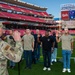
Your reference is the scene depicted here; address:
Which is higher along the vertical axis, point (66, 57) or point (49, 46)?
point (49, 46)

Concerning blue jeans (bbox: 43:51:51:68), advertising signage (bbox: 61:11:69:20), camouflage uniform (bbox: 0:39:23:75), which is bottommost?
blue jeans (bbox: 43:51:51:68)

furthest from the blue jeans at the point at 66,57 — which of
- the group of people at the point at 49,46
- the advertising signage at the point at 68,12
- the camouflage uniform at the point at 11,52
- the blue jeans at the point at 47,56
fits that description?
Answer: the advertising signage at the point at 68,12

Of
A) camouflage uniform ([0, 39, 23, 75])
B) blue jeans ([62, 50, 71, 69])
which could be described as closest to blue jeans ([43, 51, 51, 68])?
blue jeans ([62, 50, 71, 69])

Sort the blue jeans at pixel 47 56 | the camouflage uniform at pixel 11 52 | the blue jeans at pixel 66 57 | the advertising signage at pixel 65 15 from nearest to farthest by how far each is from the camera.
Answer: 1. the camouflage uniform at pixel 11 52
2. the blue jeans at pixel 66 57
3. the blue jeans at pixel 47 56
4. the advertising signage at pixel 65 15

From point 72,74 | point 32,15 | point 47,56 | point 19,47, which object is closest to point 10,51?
point 19,47

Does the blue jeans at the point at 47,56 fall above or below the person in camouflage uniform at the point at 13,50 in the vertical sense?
below

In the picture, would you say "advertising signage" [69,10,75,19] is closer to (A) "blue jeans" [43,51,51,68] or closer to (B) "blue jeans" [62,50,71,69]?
(A) "blue jeans" [43,51,51,68]

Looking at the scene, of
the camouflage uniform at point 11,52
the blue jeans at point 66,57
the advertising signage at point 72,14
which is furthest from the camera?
the advertising signage at point 72,14

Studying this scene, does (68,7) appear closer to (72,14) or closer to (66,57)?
(72,14)

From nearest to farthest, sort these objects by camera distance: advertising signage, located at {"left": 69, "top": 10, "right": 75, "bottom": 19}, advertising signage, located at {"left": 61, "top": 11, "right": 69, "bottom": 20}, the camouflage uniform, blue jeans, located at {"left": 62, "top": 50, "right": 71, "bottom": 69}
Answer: the camouflage uniform → blue jeans, located at {"left": 62, "top": 50, "right": 71, "bottom": 69} → advertising signage, located at {"left": 69, "top": 10, "right": 75, "bottom": 19} → advertising signage, located at {"left": 61, "top": 11, "right": 69, "bottom": 20}

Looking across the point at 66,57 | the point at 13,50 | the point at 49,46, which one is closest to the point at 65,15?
the point at 49,46

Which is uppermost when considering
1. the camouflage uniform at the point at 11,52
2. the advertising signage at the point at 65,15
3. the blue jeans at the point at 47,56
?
the advertising signage at the point at 65,15

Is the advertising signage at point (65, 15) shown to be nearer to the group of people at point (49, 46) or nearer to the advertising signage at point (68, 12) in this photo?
the advertising signage at point (68, 12)

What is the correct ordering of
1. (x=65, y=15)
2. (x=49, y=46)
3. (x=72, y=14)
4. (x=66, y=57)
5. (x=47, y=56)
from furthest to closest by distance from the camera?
(x=65, y=15) → (x=72, y=14) → (x=47, y=56) → (x=49, y=46) → (x=66, y=57)
